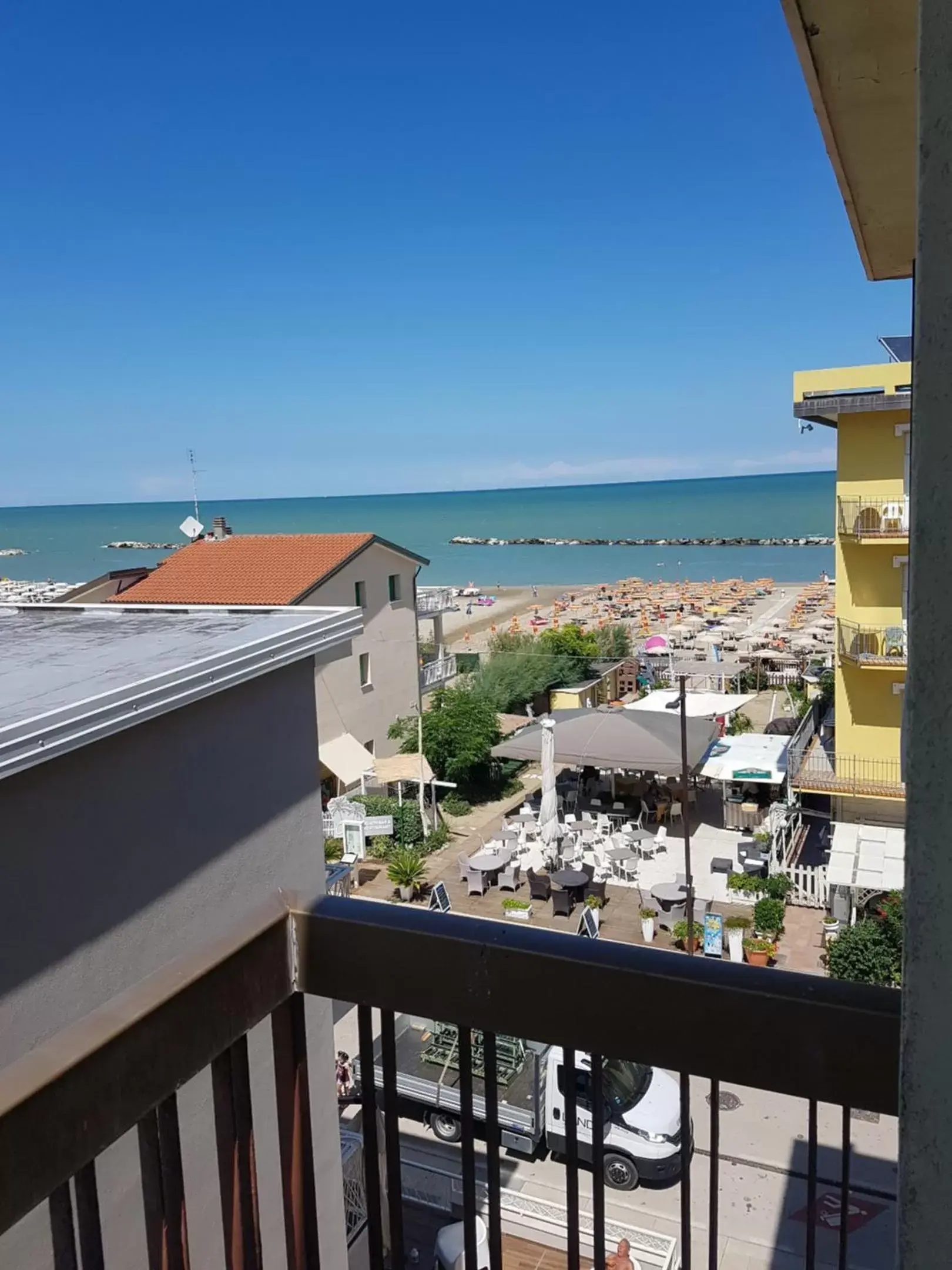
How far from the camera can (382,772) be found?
15.9 m

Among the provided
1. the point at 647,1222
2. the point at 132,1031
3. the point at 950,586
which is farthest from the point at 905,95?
the point at 647,1222

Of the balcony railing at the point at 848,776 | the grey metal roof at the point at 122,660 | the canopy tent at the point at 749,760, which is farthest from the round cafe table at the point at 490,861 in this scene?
the grey metal roof at the point at 122,660

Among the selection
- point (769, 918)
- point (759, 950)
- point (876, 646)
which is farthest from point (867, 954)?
point (876, 646)

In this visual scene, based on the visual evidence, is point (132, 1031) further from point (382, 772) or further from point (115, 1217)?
point (382, 772)

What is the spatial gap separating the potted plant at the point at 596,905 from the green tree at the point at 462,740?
518 cm

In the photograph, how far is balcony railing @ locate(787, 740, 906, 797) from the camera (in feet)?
42.8

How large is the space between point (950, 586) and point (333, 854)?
1409 cm

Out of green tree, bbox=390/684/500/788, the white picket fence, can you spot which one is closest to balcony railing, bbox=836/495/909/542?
the white picket fence

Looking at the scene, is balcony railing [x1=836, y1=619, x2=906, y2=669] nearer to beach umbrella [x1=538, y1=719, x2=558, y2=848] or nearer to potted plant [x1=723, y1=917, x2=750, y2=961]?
potted plant [x1=723, y1=917, x2=750, y2=961]

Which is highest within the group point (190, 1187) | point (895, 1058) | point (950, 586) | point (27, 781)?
point (950, 586)

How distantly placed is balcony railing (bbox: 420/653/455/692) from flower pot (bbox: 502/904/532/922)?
8759mm

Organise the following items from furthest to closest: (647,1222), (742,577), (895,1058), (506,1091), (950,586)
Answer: (742,577)
(506,1091)
(647,1222)
(895,1058)
(950,586)

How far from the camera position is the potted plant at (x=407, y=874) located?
1274 cm

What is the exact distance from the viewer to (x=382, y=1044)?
5.02ft
